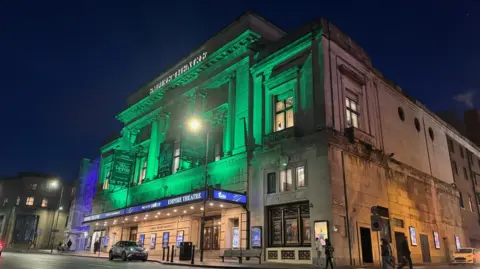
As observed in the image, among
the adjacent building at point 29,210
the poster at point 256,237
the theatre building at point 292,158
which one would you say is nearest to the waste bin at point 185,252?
the theatre building at point 292,158

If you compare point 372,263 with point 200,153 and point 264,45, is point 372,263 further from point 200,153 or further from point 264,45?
point 264,45

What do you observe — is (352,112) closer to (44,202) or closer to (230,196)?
(230,196)

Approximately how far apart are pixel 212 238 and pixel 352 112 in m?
15.6

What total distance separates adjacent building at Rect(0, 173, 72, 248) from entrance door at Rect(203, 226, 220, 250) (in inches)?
2169

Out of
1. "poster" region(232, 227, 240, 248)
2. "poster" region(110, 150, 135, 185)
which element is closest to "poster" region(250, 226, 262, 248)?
"poster" region(232, 227, 240, 248)

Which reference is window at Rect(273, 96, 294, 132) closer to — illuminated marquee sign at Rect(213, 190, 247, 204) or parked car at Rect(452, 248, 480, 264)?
illuminated marquee sign at Rect(213, 190, 247, 204)

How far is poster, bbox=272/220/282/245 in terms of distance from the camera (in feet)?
81.2

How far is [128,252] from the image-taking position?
25547 millimetres

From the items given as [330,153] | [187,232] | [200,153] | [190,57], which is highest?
[190,57]

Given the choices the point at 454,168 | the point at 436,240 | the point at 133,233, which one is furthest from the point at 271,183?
the point at 454,168

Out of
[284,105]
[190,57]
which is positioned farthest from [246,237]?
[190,57]

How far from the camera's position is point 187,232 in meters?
32.7

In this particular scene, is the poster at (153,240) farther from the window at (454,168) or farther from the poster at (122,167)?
the window at (454,168)

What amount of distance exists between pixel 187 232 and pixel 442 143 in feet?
98.8
